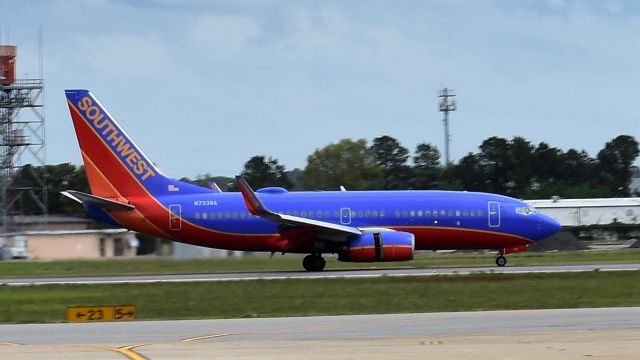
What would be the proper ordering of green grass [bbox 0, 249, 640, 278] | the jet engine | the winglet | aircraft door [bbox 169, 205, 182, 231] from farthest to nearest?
1. green grass [bbox 0, 249, 640, 278]
2. aircraft door [bbox 169, 205, 182, 231]
3. the jet engine
4. the winglet

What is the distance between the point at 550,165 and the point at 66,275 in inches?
3295

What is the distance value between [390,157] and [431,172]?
26.9ft

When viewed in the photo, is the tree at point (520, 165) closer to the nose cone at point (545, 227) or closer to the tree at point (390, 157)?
the tree at point (390, 157)

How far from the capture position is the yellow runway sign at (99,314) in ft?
76.5

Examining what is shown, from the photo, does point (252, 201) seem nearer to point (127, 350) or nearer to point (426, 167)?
point (127, 350)

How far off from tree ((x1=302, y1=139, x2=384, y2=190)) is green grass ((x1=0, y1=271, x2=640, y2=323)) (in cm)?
7128

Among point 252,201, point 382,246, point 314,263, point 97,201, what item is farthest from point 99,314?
point 314,263

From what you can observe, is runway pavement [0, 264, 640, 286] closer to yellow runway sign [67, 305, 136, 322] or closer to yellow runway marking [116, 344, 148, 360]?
yellow runway sign [67, 305, 136, 322]

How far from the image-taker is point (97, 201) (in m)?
39.6

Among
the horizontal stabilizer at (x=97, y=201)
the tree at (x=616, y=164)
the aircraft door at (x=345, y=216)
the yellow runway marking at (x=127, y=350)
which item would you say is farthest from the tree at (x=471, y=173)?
the yellow runway marking at (x=127, y=350)

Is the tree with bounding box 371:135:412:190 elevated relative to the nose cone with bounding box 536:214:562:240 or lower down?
elevated

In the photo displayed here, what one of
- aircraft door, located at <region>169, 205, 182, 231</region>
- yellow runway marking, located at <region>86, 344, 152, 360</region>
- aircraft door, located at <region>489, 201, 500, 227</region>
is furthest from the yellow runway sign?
aircraft door, located at <region>489, 201, 500, 227</region>

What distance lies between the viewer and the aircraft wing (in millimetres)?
37156

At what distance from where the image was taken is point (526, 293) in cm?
2750
